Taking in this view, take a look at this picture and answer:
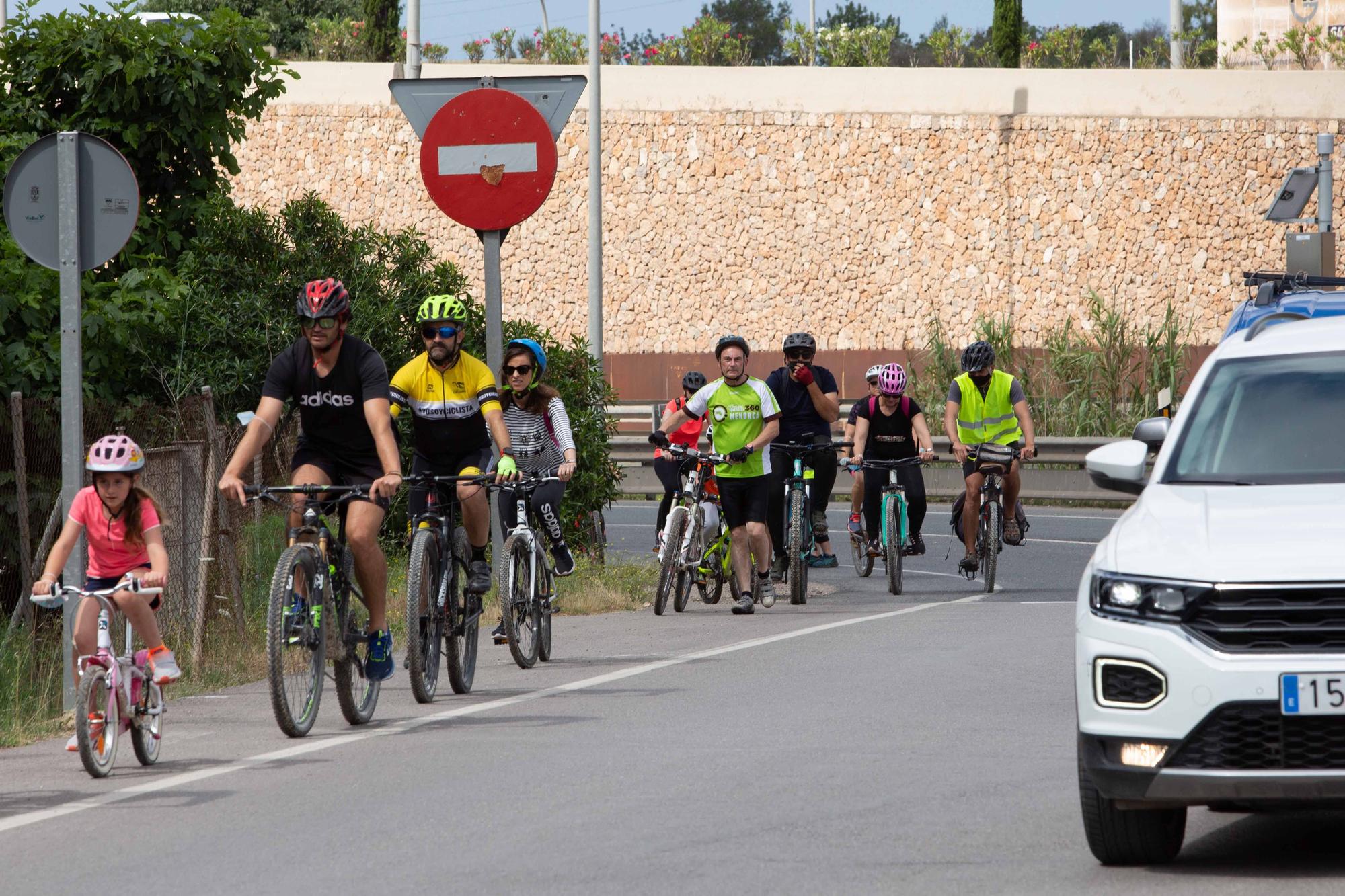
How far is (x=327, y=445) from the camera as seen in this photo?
9867 mm

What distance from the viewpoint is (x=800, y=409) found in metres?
17.8

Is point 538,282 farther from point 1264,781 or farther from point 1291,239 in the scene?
point 1264,781

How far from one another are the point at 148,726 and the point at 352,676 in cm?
119

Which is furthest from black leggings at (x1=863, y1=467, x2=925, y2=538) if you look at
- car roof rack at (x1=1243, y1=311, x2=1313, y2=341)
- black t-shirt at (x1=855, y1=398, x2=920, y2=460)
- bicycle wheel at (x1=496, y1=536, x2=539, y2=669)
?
car roof rack at (x1=1243, y1=311, x2=1313, y2=341)

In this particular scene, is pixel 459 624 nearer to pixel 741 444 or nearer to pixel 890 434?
pixel 741 444

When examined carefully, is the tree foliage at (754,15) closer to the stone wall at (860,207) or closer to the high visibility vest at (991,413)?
the stone wall at (860,207)

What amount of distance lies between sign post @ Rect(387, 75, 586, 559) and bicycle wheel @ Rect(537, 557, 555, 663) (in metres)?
2.09

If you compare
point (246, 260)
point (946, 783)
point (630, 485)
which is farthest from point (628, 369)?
point (946, 783)

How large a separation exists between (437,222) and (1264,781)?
142ft

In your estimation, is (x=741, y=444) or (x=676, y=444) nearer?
(x=741, y=444)

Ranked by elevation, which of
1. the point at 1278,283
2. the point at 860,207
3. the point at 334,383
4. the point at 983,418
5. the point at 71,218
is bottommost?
the point at 983,418

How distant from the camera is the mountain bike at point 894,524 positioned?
17.5 m

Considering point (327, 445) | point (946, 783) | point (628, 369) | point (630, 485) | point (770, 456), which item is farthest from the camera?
point (628, 369)

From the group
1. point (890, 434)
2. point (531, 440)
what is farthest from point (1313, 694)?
point (890, 434)
